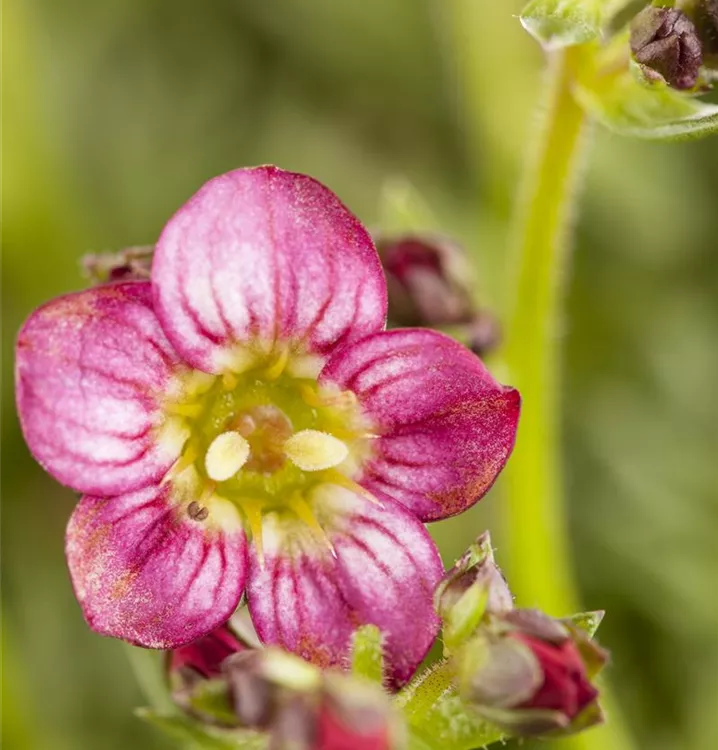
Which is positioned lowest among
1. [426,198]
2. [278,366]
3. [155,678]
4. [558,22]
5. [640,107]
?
[155,678]

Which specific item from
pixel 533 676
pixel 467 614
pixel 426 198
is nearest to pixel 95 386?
pixel 467 614

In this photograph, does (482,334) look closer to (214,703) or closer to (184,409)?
(184,409)

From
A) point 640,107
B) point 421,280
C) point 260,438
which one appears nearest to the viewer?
point 260,438

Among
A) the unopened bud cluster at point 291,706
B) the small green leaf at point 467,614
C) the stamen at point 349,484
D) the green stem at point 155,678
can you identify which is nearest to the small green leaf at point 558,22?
the stamen at point 349,484

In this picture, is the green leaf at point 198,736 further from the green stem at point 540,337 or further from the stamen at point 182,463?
the green stem at point 540,337

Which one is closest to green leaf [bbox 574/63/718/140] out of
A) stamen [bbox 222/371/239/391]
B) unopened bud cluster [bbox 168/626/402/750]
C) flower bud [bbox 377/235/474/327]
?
flower bud [bbox 377/235/474/327]

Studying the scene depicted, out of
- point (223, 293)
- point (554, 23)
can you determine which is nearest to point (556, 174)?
point (554, 23)

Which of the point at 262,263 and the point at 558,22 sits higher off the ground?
the point at 558,22

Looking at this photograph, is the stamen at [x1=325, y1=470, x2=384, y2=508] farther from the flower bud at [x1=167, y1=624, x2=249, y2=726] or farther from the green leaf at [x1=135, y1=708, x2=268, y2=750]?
the green leaf at [x1=135, y1=708, x2=268, y2=750]
